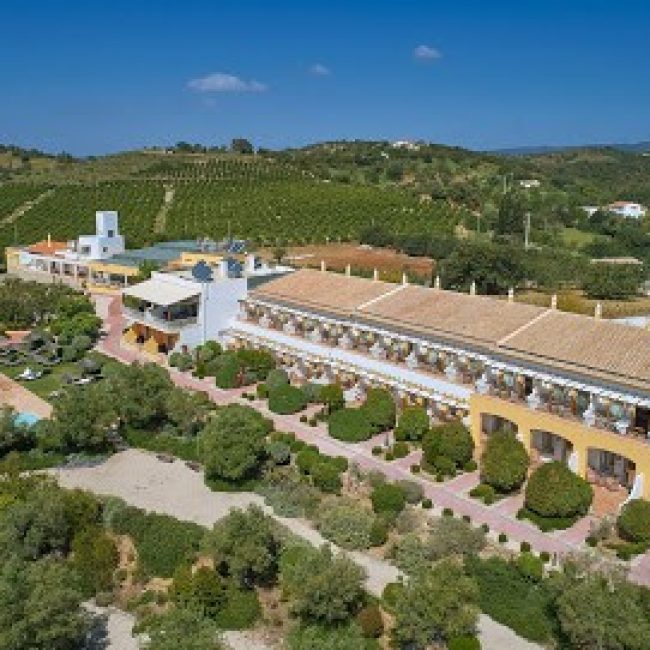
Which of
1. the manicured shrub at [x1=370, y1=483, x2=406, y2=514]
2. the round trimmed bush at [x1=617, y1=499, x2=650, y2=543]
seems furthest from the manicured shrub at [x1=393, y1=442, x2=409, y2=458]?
the round trimmed bush at [x1=617, y1=499, x2=650, y2=543]

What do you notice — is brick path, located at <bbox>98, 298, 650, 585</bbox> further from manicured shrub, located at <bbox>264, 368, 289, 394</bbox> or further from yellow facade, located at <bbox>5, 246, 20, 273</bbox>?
yellow facade, located at <bbox>5, 246, 20, 273</bbox>

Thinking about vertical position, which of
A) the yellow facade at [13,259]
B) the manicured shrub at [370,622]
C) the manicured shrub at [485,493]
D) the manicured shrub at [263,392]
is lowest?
the manicured shrub at [370,622]

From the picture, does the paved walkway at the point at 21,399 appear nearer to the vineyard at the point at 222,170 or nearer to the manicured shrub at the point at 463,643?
the manicured shrub at the point at 463,643

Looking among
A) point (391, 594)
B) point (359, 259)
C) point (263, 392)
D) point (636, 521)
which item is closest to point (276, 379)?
point (263, 392)

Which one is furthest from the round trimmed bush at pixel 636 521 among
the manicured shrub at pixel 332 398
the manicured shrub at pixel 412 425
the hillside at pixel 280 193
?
the hillside at pixel 280 193

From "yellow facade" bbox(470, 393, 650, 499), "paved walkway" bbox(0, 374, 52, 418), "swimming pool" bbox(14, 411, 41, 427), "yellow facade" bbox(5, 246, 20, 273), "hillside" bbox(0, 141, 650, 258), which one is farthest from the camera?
"hillside" bbox(0, 141, 650, 258)

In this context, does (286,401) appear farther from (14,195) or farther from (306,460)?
(14,195)
